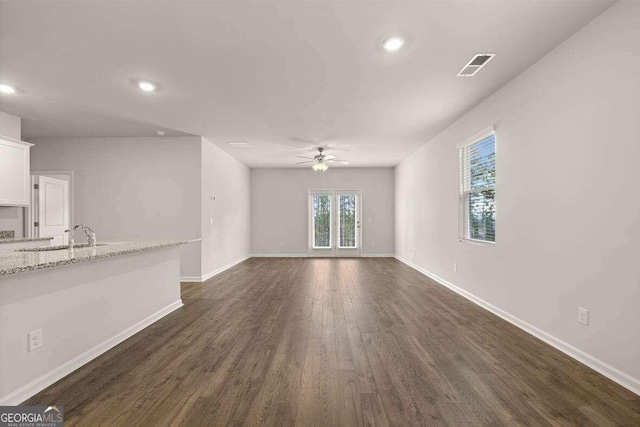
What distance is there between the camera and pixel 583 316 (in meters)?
2.48

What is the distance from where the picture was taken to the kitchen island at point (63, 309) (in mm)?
1892

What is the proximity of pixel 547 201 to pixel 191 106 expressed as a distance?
439 centimetres

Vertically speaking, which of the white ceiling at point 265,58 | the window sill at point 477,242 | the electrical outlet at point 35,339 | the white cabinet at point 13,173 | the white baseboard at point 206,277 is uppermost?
the white ceiling at point 265,58

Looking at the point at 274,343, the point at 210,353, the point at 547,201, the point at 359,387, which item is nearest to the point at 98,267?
the point at 210,353

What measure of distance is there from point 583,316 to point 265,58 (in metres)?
3.59

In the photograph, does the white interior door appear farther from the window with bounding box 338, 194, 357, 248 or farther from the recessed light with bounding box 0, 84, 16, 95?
the window with bounding box 338, 194, 357, 248

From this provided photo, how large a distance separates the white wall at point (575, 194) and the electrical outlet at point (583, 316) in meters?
0.04

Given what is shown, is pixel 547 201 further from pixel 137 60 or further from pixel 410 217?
pixel 410 217

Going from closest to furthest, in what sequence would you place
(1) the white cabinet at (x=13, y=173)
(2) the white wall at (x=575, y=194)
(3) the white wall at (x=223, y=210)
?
(2) the white wall at (x=575, y=194)
(1) the white cabinet at (x=13, y=173)
(3) the white wall at (x=223, y=210)

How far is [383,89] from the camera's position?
364cm

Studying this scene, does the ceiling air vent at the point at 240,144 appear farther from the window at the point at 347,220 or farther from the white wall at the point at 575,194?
the white wall at the point at 575,194

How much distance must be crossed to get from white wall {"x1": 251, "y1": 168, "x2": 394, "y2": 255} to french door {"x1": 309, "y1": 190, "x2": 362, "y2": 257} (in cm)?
21

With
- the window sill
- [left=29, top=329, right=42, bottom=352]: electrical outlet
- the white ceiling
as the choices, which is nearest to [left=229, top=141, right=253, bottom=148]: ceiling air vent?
the white ceiling

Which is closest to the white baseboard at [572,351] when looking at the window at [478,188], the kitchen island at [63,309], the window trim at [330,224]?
the window at [478,188]
